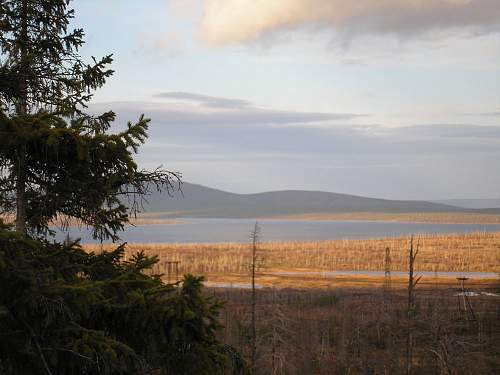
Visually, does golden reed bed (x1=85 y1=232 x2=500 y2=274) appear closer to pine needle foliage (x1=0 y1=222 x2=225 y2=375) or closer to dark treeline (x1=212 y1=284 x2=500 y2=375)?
dark treeline (x1=212 y1=284 x2=500 y2=375)

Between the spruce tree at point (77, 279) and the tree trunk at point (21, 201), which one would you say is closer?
the spruce tree at point (77, 279)

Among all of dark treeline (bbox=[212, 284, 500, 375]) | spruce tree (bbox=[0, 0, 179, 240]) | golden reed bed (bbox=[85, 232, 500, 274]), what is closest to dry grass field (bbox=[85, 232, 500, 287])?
golden reed bed (bbox=[85, 232, 500, 274])

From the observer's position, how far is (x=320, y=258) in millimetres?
75500

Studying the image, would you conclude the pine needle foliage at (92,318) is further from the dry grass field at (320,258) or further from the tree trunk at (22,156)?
the dry grass field at (320,258)

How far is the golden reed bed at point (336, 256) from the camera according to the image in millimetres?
66188

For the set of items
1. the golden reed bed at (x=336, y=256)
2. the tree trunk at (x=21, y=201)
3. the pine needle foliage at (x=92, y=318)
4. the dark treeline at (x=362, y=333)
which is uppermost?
the tree trunk at (x=21, y=201)

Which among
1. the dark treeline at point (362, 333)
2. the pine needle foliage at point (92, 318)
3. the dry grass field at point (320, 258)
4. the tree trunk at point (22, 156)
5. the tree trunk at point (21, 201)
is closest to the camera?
the pine needle foliage at point (92, 318)

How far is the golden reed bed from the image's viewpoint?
217 ft

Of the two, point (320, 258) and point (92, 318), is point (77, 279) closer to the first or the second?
point (92, 318)

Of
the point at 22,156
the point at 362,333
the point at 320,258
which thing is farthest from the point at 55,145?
the point at 320,258

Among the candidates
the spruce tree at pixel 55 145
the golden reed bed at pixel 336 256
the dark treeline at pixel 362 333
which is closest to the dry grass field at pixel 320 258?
the golden reed bed at pixel 336 256

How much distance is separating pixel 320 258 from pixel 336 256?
2.95 metres

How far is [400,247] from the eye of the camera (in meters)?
89.2

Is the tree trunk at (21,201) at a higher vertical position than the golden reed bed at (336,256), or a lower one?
higher
